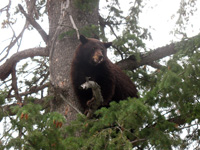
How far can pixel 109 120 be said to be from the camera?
3424 mm

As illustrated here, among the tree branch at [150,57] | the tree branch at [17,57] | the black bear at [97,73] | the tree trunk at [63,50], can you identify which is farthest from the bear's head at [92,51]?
the tree branch at [17,57]

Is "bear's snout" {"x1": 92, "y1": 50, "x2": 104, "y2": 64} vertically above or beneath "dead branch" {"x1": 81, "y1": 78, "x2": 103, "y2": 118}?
above

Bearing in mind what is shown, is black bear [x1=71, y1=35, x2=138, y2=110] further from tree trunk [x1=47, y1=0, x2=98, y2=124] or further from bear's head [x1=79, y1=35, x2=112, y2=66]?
tree trunk [x1=47, y1=0, x2=98, y2=124]

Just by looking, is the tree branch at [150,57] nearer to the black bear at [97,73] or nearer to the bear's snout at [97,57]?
the black bear at [97,73]

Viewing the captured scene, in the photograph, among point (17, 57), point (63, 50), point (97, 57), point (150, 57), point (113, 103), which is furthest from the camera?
point (17, 57)

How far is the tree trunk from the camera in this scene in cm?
514

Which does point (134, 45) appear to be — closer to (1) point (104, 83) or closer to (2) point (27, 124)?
(1) point (104, 83)

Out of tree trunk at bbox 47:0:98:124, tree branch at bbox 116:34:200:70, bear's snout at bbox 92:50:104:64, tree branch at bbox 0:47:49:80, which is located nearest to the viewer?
tree trunk at bbox 47:0:98:124

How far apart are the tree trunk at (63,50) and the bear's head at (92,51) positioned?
25 centimetres

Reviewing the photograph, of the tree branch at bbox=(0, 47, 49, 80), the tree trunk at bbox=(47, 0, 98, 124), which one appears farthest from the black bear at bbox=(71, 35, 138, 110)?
the tree branch at bbox=(0, 47, 49, 80)

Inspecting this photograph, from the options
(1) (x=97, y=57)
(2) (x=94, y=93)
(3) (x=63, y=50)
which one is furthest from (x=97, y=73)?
(2) (x=94, y=93)

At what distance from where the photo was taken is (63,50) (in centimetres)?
587

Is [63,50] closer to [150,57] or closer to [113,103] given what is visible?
[150,57]

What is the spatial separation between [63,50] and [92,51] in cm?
61
